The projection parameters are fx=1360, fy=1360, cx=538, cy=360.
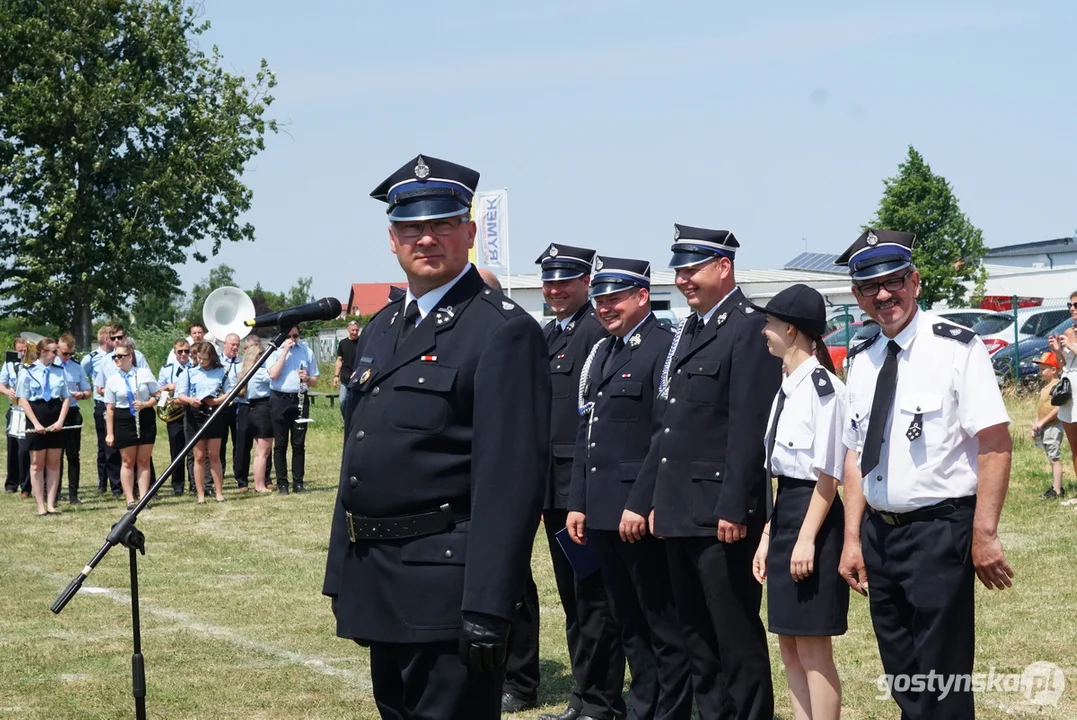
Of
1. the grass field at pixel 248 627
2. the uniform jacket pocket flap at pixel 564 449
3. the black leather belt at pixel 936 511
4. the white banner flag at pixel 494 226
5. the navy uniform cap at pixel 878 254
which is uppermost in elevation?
the white banner flag at pixel 494 226

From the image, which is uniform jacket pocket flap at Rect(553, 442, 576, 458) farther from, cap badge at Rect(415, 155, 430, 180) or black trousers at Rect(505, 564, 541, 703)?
cap badge at Rect(415, 155, 430, 180)

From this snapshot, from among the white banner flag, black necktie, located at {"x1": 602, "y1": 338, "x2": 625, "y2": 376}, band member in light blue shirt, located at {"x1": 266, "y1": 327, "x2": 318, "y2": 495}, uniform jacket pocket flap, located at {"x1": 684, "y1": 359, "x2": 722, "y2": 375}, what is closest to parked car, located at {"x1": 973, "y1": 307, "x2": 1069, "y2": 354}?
the white banner flag

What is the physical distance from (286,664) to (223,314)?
2224 cm

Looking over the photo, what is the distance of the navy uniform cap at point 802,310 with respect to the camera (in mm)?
5430

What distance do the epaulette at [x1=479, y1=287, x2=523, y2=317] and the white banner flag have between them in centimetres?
2085

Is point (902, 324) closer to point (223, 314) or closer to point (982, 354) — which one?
point (982, 354)

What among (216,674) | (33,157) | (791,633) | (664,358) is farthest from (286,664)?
(33,157)

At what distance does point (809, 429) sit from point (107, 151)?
46509mm

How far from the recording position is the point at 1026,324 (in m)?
25.0

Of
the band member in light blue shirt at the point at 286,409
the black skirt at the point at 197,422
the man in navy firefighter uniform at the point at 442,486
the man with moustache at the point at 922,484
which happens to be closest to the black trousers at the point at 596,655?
Result: the man with moustache at the point at 922,484

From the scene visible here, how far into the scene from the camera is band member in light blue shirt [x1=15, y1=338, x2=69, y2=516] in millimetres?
16625

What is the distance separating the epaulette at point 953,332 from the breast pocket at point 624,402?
70.5 inches

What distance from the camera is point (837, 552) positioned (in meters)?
5.31

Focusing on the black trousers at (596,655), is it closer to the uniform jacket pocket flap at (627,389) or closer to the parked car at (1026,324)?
the uniform jacket pocket flap at (627,389)
